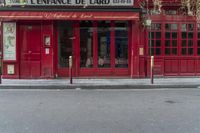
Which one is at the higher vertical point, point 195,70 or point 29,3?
point 29,3

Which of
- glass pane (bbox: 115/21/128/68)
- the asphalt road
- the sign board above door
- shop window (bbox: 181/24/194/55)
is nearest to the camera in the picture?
the asphalt road

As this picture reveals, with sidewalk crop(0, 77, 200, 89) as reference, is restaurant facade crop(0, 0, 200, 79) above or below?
above

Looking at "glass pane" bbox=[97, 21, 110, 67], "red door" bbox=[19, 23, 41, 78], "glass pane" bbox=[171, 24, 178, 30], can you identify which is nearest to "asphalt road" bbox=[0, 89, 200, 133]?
"red door" bbox=[19, 23, 41, 78]

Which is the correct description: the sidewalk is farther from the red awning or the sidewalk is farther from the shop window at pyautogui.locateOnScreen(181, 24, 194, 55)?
the red awning

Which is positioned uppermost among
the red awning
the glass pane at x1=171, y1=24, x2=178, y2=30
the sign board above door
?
the sign board above door

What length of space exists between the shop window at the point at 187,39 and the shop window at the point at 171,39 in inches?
13.0

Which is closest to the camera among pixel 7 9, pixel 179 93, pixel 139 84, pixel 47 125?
pixel 47 125

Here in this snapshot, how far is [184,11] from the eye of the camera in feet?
66.5

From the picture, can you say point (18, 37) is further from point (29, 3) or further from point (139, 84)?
point (139, 84)

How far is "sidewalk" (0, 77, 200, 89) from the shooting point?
17.2 m

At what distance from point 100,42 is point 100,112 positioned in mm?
9975

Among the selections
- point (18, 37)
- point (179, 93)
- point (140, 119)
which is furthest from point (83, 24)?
point (140, 119)

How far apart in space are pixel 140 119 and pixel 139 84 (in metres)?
7.89

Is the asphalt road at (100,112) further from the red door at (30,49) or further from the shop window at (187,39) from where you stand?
the shop window at (187,39)
